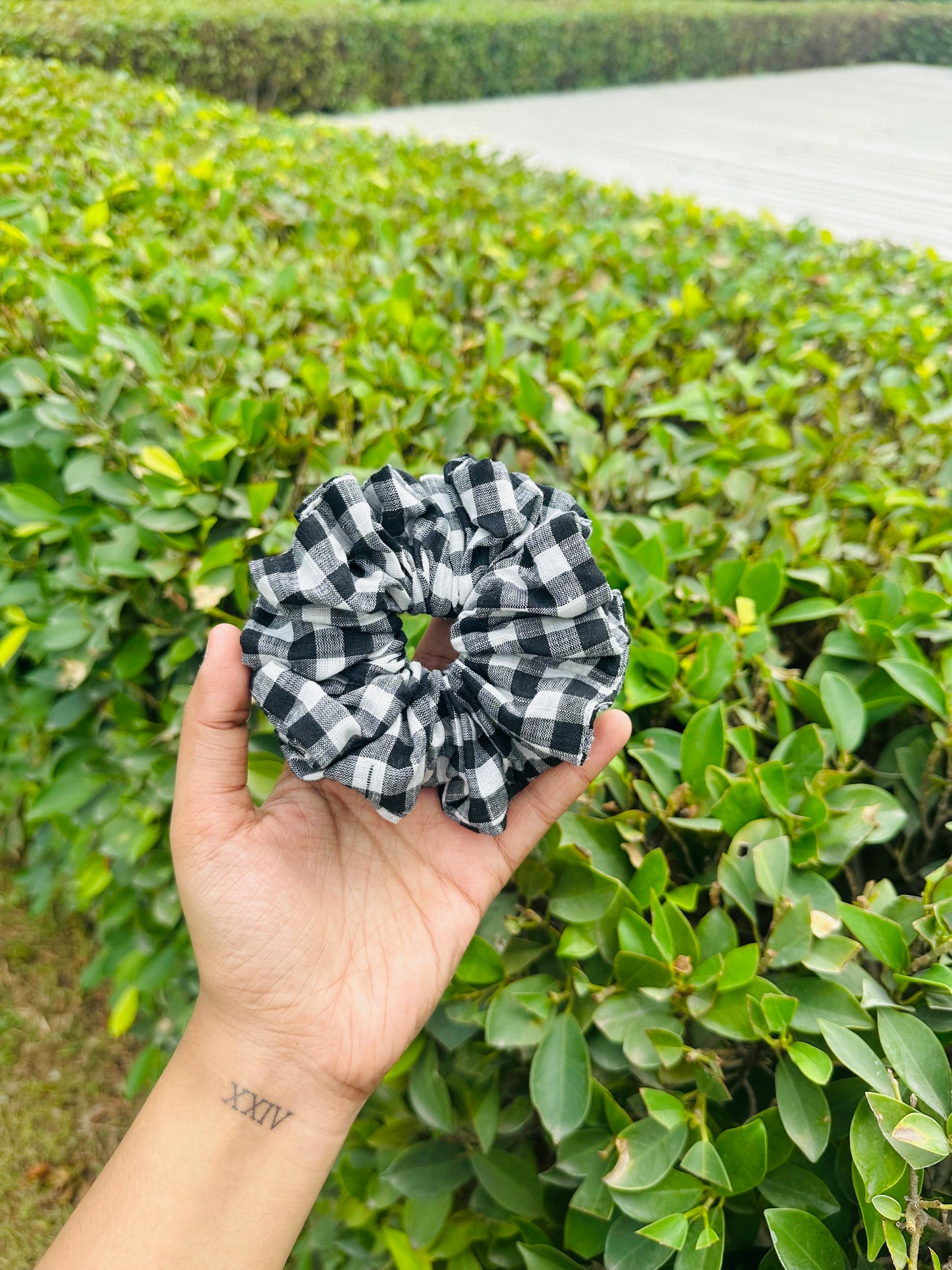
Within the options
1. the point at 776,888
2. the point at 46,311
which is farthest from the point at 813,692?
the point at 46,311

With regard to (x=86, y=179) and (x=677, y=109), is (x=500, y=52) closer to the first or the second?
(x=677, y=109)

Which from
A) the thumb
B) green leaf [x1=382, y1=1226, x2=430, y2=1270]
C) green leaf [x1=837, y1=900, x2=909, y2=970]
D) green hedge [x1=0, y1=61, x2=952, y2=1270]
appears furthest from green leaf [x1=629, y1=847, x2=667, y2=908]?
green leaf [x1=382, y1=1226, x2=430, y2=1270]

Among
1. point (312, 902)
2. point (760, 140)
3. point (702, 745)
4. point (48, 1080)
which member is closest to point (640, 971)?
point (702, 745)

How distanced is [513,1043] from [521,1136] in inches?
14.1

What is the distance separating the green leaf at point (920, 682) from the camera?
1.18 m

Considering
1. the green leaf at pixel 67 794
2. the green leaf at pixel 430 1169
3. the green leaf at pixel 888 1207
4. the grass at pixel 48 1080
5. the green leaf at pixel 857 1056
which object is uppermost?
the green leaf at pixel 857 1056

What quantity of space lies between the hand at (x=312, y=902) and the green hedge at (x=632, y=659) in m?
0.07

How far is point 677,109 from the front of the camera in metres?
11.4

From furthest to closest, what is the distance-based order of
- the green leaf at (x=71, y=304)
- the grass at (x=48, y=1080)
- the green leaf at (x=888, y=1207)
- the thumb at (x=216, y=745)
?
the grass at (x=48, y=1080), the green leaf at (x=71, y=304), the thumb at (x=216, y=745), the green leaf at (x=888, y=1207)

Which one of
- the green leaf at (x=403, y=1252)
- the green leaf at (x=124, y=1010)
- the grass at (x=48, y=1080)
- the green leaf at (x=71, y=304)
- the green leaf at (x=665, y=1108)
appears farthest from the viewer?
the grass at (x=48, y=1080)

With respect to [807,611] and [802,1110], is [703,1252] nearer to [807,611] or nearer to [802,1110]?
[802,1110]

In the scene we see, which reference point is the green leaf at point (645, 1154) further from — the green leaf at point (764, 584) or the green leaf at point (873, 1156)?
the green leaf at point (764, 584)

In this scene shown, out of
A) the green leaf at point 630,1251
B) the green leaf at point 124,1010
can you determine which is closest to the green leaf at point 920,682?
the green leaf at point 630,1251

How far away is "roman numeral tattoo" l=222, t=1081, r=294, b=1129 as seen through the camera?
107cm
